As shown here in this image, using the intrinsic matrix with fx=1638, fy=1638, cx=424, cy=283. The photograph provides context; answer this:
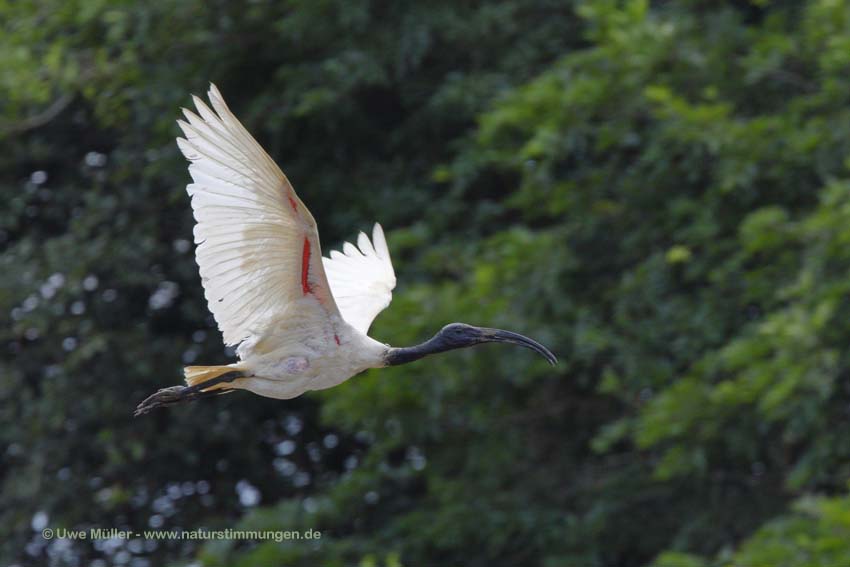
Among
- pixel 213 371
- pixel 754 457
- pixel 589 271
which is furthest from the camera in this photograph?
pixel 589 271

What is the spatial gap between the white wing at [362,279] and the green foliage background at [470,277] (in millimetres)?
1407

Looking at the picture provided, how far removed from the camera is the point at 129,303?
37.1ft

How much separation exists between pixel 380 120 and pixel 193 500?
2998mm

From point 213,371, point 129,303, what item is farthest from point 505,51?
point 213,371

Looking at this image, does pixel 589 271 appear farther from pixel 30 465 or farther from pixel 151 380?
pixel 30 465

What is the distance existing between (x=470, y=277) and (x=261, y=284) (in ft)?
11.9

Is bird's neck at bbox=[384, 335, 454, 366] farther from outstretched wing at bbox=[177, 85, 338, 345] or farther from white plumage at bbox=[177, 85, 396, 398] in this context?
outstretched wing at bbox=[177, 85, 338, 345]

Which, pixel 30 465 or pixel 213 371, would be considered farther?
pixel 30 465

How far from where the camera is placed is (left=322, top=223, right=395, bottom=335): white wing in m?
7.29

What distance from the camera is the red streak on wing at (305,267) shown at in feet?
19.5

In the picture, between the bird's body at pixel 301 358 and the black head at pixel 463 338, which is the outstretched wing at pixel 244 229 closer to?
the bird's body at pixel 301 358

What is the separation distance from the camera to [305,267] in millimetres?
6027

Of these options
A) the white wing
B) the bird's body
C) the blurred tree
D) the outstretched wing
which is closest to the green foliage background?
the blurred tree

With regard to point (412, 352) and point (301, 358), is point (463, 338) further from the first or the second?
point (301, 358)
